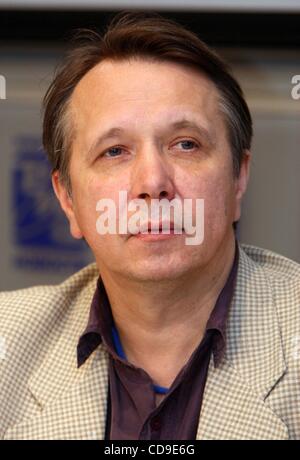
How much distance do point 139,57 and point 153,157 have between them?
19cm

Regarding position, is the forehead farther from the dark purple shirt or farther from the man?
the dark purple shirt

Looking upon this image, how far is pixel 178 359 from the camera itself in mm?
1247

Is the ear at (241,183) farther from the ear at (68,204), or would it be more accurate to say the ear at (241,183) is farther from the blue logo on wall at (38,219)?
the blue logo on wall at (38,219)

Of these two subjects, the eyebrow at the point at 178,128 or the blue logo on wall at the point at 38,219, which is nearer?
the eyebrow at the point at 178,128

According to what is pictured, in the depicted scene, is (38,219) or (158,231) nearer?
(158,231)

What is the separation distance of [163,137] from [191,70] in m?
0.13

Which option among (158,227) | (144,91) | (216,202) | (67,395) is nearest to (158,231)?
(158,227)

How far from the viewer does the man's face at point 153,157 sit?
1.14m

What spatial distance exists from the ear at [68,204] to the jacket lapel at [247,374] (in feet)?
0.98

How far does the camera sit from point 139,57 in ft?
4.00

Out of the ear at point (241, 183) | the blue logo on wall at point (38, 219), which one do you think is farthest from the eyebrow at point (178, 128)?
the blue logo on wall at point (38, 219)

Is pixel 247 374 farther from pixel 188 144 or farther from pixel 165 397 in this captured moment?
pixel 188 144

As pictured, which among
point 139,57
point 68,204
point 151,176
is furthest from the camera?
point 68,204

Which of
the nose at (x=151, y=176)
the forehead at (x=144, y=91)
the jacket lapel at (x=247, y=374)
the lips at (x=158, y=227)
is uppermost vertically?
the forehead at (x=144, y=91)
